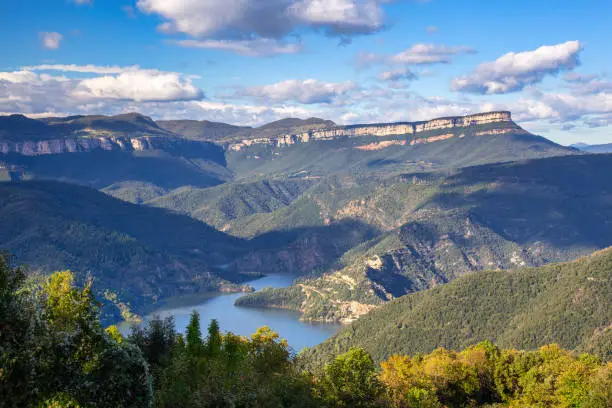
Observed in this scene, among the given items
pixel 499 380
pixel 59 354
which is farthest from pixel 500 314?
pixel 59 354

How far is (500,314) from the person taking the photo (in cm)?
16512

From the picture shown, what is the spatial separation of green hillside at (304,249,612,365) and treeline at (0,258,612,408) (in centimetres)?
7121

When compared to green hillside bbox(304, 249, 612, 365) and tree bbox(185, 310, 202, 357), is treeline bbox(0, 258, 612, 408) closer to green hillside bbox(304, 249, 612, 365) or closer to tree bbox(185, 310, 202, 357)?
tree bbox(185, 310, 202, 357)

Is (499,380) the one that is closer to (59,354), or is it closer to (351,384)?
(351,384)

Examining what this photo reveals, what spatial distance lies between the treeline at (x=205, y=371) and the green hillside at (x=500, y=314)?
7121 centimetres

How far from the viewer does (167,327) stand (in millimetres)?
51250

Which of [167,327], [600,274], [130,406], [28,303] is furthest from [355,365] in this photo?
[600,274]

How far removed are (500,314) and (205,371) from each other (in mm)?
140009

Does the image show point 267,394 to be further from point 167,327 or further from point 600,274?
point 600,274

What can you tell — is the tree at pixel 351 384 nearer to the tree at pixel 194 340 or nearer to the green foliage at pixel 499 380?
the green foliage at pixel 499 380

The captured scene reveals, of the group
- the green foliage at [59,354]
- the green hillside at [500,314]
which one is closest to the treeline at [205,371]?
the green foliage at [59,354]

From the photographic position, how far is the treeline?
23.6m

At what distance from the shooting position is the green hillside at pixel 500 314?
474 feet

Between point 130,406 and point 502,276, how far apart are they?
→ 170m
